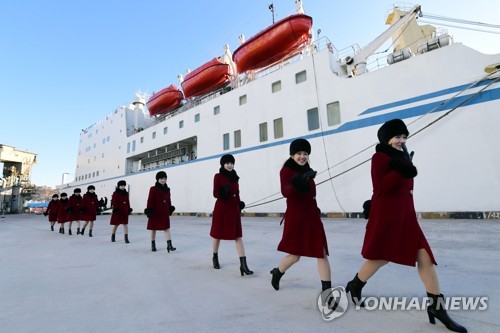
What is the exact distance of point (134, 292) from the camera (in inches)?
106

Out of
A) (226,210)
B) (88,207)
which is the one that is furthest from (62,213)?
(226,210)

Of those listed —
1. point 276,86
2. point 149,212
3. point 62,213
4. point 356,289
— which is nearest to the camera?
point 356,289

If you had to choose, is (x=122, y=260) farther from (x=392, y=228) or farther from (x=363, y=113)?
(x=363, y=113)

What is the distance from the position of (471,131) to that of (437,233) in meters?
4.37

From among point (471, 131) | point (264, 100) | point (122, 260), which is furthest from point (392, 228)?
point (264, 100)

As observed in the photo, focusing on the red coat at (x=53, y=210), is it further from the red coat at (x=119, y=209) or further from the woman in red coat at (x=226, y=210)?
the woman in red coat at (x=226, y=210)

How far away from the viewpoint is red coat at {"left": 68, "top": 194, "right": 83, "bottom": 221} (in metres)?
8.91

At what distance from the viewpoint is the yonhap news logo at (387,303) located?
2049 millimetres

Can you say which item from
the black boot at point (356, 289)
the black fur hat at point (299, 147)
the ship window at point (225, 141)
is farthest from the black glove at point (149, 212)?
the ship window at point (225, 141)

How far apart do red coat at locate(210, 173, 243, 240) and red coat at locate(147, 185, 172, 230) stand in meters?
1.91

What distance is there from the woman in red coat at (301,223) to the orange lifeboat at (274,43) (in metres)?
11.1

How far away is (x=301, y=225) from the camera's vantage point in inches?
95.4

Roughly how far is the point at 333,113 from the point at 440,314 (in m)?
9.66

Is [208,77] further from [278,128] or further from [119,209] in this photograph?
[119,209]
